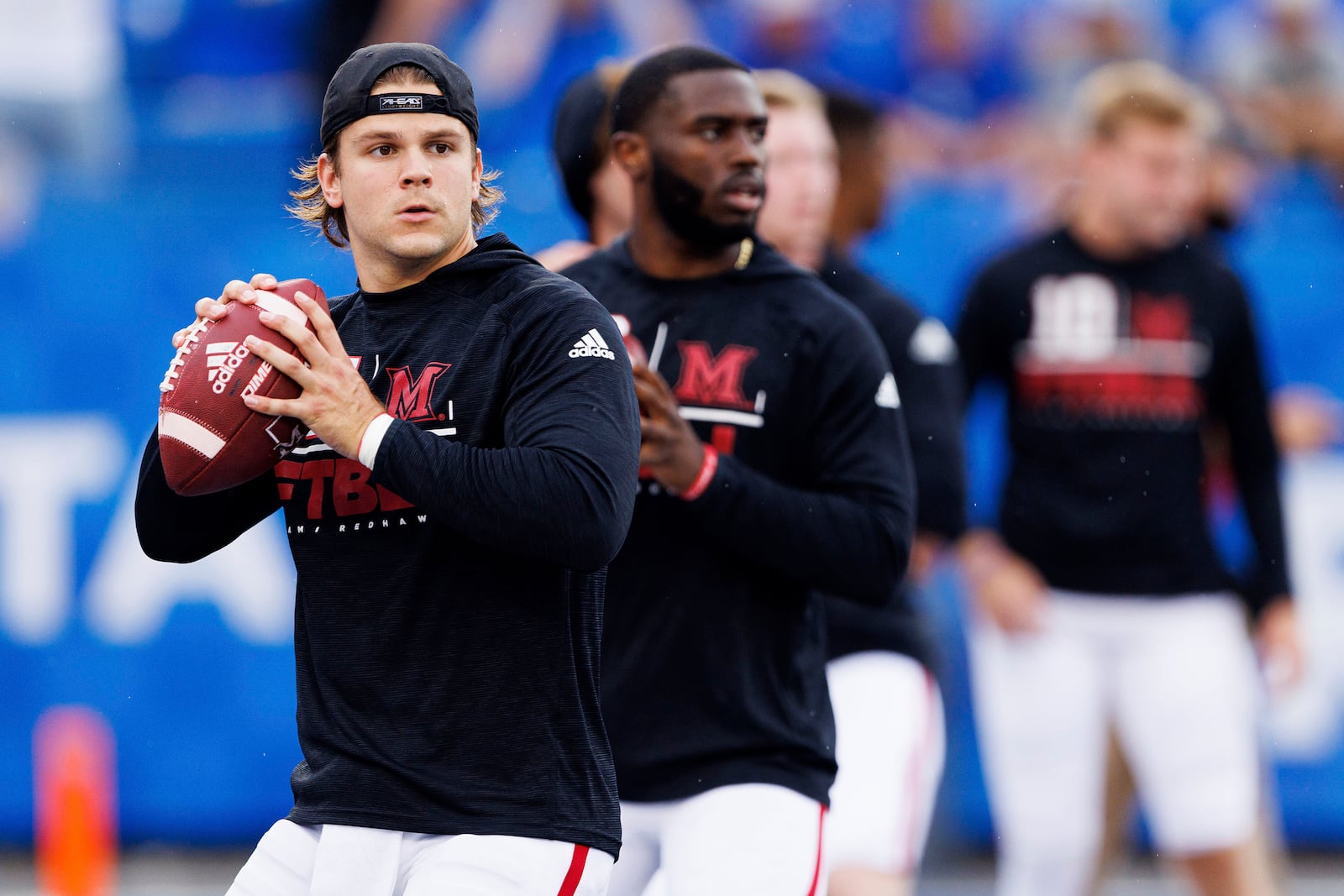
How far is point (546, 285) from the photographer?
332 cm

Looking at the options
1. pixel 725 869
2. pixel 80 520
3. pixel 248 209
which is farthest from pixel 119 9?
pixel 725 869

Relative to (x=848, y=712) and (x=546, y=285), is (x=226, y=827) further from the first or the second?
(x=546, y=285)

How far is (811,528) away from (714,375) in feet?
1.45

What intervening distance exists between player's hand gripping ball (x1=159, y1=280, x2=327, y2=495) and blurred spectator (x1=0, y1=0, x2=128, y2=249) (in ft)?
21.0

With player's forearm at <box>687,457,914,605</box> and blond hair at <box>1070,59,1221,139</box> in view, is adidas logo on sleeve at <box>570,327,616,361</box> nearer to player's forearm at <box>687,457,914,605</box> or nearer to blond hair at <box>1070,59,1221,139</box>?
player's forearm at <box>687,457,914,605</box>

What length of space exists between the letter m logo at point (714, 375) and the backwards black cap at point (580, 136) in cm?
132

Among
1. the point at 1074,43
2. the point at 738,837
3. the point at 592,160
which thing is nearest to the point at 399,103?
the point at 738,837

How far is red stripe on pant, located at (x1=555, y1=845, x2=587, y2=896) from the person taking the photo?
3.19m

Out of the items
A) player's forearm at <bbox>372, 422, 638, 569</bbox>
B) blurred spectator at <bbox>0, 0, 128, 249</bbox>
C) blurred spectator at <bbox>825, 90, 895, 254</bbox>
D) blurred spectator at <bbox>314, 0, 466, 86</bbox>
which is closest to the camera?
player's forearm at <bbox>372, 422, 638, 569</bbox>

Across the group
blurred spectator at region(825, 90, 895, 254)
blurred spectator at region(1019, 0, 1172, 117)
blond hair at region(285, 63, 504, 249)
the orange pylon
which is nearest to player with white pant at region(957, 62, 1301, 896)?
blurred spectator at region(825, 90, 895, 254)

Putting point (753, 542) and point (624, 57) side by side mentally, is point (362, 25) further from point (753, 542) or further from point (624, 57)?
point (753, 542)

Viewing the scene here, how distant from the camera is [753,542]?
403 centimetres

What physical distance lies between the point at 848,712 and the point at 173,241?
14.9 ft

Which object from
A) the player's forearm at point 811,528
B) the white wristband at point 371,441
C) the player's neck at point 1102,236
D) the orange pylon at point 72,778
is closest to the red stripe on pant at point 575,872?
the white wristband at point 371,441
